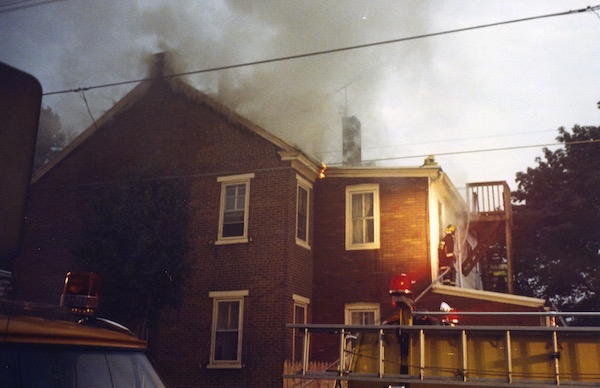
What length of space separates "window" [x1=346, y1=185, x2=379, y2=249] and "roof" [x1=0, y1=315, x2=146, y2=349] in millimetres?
12558

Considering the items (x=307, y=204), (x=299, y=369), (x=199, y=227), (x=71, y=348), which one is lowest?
(x=299, y=369)

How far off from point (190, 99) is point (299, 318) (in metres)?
6.61

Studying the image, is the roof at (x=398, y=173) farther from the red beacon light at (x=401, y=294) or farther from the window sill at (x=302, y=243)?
the red beacon light at (x=401, y=294)

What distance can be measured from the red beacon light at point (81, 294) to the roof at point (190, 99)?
1023 cm

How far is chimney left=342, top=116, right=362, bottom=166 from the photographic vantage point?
771 inches

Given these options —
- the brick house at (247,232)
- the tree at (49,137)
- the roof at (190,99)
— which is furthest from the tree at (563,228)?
the tree at (49,137)

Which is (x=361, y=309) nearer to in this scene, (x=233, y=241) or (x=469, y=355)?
(x=233, y=241)

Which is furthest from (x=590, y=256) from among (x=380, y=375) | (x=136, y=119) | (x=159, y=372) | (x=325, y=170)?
(x=159, y=372)

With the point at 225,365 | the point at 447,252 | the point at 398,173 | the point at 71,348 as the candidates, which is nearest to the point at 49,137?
the point at 225,365

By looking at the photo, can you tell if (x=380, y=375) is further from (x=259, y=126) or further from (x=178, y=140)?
(x=178, y=140)

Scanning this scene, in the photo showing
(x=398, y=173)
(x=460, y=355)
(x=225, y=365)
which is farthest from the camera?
(x=398, y=173)

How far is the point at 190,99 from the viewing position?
55.1ft

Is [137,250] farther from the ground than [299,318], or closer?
farther from the ground

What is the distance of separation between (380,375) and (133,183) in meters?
10.4
